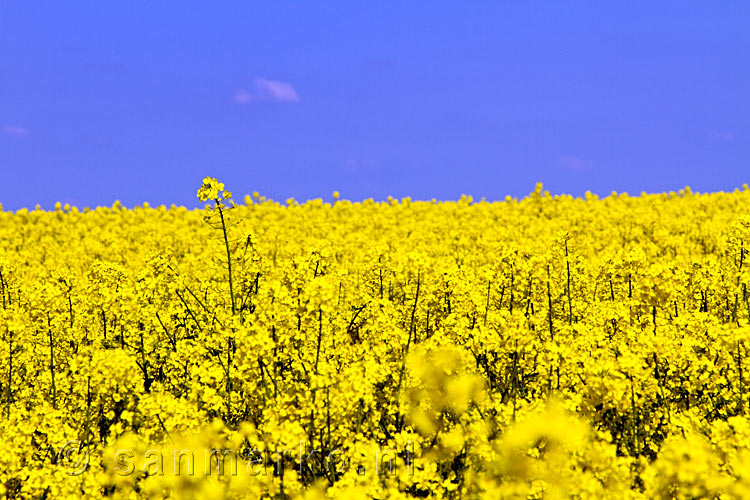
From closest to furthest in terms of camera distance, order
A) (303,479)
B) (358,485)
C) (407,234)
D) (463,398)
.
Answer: (358,485) → (303,479) → (463,398) → (407,234)

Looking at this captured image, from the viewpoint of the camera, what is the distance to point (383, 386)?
571 cm

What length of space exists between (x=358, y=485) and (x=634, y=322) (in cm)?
417

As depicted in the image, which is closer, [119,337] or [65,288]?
[119,337]

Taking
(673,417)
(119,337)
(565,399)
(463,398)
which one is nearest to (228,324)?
(119,337)

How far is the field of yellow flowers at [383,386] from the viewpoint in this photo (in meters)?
4.28

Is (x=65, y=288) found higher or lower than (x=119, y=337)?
higher

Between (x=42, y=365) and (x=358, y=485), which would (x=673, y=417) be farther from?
(x=42, y=365)

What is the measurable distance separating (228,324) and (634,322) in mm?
4152

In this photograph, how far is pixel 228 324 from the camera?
20.0 ft

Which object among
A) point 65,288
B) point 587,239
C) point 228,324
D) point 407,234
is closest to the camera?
point 228,324

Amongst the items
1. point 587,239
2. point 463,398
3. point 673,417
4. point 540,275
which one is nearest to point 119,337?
point 463,398

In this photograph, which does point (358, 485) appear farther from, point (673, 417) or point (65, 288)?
point (65, 288)

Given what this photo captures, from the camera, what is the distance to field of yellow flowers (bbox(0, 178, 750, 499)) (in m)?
4.28

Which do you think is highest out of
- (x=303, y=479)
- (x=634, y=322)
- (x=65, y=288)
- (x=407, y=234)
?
(x=407, y=234)
